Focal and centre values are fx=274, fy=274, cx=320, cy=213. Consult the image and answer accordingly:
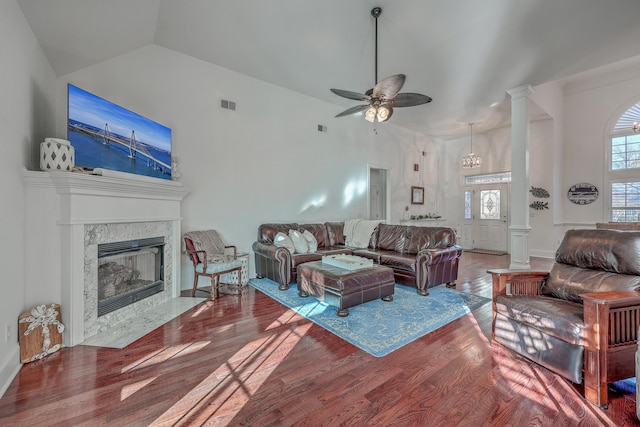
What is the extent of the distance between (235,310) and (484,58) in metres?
4.97

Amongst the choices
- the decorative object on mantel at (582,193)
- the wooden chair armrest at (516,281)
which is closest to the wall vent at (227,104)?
the wooden chair armrest at (516,281)

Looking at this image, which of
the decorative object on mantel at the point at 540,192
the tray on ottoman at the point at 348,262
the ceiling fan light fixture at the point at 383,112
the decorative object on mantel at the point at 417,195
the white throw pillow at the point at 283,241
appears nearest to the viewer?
the ceiling fan light fixture at the point at 383,112

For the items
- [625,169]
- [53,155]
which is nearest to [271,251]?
[53,155]

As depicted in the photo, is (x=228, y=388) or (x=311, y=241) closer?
(x=228, y=388)

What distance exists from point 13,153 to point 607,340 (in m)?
4.32

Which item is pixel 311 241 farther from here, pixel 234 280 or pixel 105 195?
pixel 105 195

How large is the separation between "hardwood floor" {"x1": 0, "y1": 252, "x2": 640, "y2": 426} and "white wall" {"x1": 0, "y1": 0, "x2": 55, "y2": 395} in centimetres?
37

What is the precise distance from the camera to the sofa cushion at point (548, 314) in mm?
1777

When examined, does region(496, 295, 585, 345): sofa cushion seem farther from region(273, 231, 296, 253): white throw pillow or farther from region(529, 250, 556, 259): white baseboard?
region(529, 250, 556, 259): white baseboard

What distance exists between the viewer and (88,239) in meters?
2.58

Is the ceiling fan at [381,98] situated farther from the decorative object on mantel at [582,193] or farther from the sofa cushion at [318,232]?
the decorative object on mantel at [582,193]

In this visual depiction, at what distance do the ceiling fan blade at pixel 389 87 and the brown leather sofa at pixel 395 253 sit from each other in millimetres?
2167

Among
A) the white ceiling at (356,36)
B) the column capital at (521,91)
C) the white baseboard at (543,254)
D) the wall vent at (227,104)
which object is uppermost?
the white ceiling at (356,36)

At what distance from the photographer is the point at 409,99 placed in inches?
121
